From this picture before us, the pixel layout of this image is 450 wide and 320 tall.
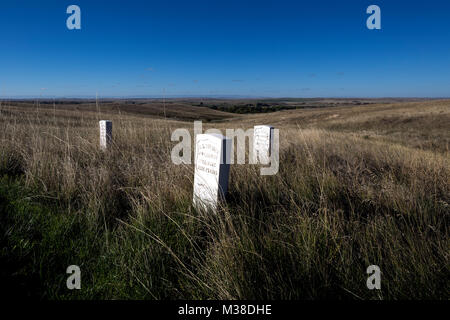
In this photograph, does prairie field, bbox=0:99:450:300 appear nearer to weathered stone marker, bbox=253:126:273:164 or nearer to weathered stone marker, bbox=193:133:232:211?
weathered stone marker, bbox=193:133:232:211

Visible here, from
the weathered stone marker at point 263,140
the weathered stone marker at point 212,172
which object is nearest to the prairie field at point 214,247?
the weathered stone marker at point 212,172

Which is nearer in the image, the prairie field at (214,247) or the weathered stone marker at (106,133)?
the prairie field at (214,247)

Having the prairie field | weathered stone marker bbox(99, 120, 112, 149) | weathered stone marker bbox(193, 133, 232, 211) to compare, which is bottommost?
the prairie field

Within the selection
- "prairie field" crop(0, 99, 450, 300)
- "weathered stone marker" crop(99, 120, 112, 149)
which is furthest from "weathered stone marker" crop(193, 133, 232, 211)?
"weathered stone marker" crop(99, 120, 112, 149)

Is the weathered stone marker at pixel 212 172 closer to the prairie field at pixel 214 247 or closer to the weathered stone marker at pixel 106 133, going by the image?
the prairie field at pixel 214 247

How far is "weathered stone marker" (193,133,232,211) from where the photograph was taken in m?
2.94

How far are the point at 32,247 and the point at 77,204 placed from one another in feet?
3.55

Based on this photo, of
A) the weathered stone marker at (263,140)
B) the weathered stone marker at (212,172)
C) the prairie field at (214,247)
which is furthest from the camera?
the weathered stone marker at (263,140)

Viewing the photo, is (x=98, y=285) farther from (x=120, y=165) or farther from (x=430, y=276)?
(x=120, y=165)

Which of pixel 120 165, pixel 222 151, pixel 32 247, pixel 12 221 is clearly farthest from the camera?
pixel 120 165

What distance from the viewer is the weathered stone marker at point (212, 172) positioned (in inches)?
116
